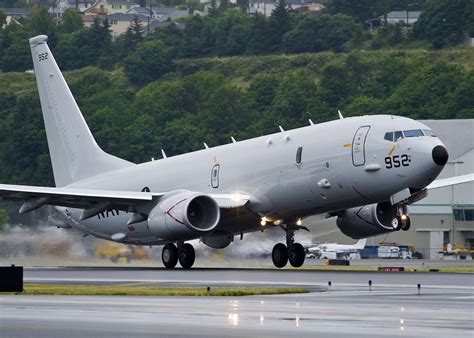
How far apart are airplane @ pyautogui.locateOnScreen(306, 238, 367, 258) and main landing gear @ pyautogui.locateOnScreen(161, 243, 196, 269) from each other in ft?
133

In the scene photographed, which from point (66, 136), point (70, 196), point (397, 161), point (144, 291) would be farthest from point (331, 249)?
point (144, 291)

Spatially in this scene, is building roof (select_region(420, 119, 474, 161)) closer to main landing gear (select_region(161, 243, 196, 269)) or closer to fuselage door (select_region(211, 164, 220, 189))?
fuselage door (select_region(211, 164, 220, 189))

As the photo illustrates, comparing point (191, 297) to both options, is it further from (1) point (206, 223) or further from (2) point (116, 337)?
(1) point (206, 223)

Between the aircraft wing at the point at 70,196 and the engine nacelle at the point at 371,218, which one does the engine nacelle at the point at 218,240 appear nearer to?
the aircraft wing at the point at 70,196

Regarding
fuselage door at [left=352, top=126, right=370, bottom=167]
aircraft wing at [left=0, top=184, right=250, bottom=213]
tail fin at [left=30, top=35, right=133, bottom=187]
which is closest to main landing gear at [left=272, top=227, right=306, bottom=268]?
aircraft wing at [left=0, top=184, right=250, bottom=213]

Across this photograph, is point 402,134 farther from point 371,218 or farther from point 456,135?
point 456,135

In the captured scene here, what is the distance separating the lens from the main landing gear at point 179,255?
5909 centimetres

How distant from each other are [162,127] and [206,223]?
430 feet

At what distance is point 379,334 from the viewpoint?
27578mm

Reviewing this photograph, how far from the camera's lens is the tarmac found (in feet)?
92.2

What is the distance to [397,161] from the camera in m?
52.6

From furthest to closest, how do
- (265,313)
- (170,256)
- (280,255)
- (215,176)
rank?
A: (215,176), (170,256), (280,255), (265,313)

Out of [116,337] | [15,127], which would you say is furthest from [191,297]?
[15,127]

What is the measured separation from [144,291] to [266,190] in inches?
655
